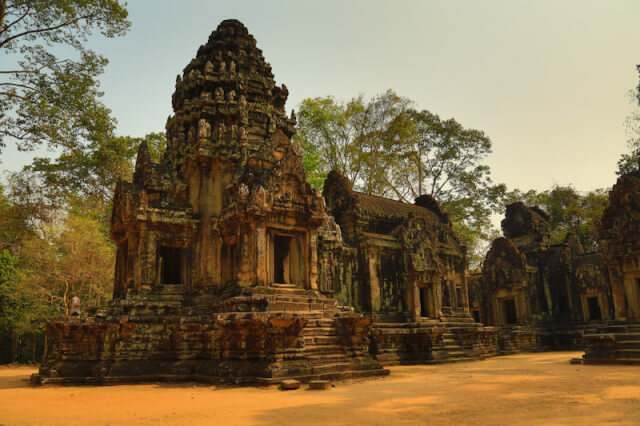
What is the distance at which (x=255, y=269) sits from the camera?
42.4 feet

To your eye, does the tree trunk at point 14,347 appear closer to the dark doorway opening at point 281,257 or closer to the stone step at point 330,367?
the dark doorway opening at point 281,257

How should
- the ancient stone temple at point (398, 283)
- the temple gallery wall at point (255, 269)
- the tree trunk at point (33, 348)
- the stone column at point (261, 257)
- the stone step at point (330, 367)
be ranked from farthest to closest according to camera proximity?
1. the tree trunk at point (33, 348)
2. the ancient stone temple at point (398, 283)
3. the stone column at point (261, 257)
4. the temple gallery wall at point (255, 269)
5. the stone step at point (330, 367)

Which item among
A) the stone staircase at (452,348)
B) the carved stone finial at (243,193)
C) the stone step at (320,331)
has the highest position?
the carved stone finial at (243,193)

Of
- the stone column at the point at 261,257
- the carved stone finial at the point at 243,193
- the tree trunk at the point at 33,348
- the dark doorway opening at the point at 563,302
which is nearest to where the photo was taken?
the stone column at the point at 261,257

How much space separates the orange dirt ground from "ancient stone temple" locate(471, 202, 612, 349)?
1651 cm

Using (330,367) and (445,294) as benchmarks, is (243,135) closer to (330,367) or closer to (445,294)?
(330,367)

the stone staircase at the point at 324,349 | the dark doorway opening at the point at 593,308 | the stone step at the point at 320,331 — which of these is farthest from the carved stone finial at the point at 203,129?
the dark doorway opening at the point at 593,308

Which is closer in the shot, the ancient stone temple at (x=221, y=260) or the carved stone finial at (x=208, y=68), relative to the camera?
the ancient stone temple at (x=221, y=260)

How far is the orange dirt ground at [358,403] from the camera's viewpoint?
6.54 metres

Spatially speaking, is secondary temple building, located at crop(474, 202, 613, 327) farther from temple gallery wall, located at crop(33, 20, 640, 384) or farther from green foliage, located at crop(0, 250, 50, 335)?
green foliage, located at crop(0, 250, 50, 335)

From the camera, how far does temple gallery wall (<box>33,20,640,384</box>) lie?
12125 millimetres

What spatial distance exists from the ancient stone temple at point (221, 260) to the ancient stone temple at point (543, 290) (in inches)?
582

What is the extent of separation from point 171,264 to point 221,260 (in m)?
2.35

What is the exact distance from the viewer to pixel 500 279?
27.7 meters
